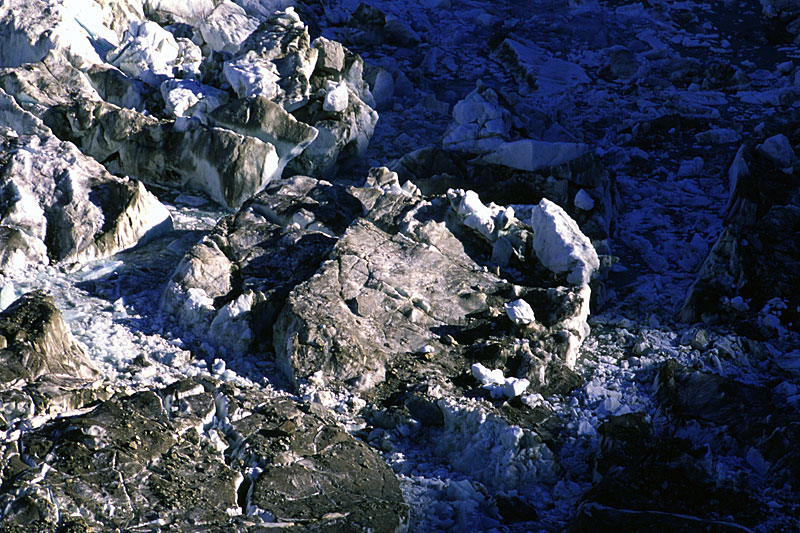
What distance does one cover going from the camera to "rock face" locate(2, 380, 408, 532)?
393cm

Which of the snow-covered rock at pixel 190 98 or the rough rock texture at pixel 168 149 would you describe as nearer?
the rough rock texture at pixel 168 149

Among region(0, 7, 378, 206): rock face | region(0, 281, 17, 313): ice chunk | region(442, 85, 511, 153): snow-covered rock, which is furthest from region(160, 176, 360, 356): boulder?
region(442, 85, 511, 153): snow-covered rock

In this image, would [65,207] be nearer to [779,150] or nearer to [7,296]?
[7,296]

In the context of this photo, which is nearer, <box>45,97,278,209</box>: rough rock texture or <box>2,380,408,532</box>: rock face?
<box>2,380,408,532</box>: rock face

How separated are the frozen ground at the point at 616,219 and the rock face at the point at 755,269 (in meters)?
0.18

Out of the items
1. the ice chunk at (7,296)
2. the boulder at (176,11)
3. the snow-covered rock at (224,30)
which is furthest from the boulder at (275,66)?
the ice chunk at (7,296)

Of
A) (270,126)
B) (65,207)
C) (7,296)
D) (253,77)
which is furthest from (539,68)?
(7,296)

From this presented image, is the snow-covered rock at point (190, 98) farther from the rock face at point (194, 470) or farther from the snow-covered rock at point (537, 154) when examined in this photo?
the rock face at point (194, 470)

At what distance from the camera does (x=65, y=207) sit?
6988 mm

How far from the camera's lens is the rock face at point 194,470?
3.93m

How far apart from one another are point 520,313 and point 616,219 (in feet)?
8.38

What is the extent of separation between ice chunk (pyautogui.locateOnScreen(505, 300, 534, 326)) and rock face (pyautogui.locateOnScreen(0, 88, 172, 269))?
309cm

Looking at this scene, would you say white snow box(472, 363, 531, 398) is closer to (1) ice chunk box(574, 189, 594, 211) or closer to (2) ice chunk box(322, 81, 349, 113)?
(1) ice chunk box(574, 189, 594, 211)

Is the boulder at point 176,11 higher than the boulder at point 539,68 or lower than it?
higher
